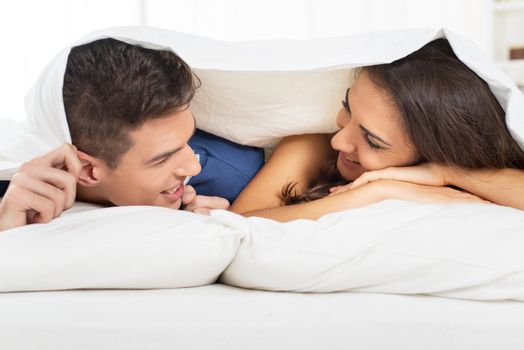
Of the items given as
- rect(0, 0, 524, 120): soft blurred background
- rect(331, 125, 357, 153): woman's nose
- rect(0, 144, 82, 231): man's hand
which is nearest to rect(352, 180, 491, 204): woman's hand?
rect(331, 125, 357, 153): woman's nose

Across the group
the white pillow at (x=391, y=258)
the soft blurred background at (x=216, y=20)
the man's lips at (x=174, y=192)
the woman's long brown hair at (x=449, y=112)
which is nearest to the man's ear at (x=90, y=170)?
the man's lips at (x=174, y=192)

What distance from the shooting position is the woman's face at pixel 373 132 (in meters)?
1.42

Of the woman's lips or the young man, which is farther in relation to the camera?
the woman's lips

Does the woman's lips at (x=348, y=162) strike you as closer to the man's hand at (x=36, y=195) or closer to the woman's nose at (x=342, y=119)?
the woman's nose at (x=342, y=119)

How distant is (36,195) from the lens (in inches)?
44.8

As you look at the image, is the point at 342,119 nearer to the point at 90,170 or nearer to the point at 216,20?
the point at 90,170

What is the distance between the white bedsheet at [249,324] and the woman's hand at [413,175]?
433 millimetres

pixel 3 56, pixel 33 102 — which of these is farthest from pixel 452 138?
pixel 3 56

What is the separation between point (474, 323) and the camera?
3.21 ft

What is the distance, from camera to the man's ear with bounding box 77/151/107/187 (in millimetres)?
1353

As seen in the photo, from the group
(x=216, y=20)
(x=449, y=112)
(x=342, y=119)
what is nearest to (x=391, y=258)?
(x=449, y=112)

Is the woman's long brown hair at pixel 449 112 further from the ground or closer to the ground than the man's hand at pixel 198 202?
further from the ground

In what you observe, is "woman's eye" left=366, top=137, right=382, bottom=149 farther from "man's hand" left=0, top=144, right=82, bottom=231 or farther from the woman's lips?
"man's hand" left=0, top=144, right=82, bottom=231

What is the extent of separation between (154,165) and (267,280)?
411 mm
